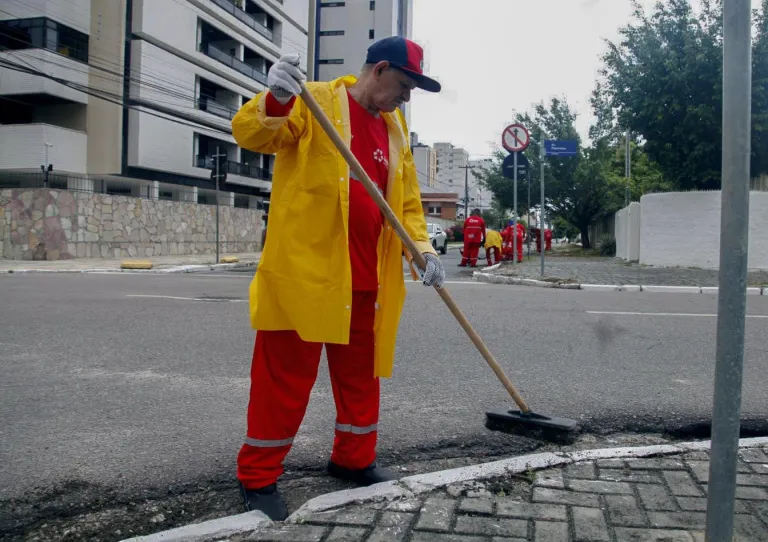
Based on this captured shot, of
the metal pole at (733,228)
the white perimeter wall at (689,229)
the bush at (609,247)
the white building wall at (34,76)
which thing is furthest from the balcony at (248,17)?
the metal pole at (733,228)

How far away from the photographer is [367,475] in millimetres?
2748

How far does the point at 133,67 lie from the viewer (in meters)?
25.8

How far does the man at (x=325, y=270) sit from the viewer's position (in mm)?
2480

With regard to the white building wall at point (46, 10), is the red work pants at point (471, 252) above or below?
below

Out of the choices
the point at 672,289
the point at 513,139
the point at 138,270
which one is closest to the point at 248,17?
the point at 138,270

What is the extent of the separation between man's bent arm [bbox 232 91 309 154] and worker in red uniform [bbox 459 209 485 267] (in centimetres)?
1605

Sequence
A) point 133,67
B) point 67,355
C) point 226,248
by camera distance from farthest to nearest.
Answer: point 226,248, point 133,67, point 67,355

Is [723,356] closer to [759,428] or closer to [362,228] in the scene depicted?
[362,228]

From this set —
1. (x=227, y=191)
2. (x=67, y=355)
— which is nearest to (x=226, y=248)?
(x=227, y=191)

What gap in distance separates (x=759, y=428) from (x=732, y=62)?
2538 millimetres

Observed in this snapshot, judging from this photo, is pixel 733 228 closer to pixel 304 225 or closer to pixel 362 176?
pixel 362 176

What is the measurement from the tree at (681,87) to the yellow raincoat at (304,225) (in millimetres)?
14043

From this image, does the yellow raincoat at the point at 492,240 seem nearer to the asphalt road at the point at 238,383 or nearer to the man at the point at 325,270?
the asphalt road at the point at 238,383

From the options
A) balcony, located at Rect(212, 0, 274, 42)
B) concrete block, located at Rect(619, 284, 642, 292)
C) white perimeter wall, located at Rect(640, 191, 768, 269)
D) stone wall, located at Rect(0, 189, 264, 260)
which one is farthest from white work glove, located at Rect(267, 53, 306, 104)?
balcony, located at Rect(212, 0, 274, 42)
